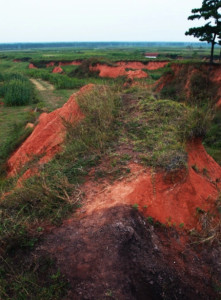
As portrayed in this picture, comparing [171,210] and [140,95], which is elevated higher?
[140,95]

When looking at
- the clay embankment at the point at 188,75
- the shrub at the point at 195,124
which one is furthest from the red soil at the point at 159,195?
the clay embankment at the point at 188,75

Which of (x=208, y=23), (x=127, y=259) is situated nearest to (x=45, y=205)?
(x=127, y=259)

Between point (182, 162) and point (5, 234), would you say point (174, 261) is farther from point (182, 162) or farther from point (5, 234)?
point (5, 234)

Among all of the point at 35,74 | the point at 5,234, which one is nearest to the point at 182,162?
the point at 5,234

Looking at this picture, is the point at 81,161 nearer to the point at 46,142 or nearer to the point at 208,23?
the point at 46,142

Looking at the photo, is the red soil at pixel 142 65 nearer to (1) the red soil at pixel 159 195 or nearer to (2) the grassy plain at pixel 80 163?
(2) the grassy plain at pixel 80 163

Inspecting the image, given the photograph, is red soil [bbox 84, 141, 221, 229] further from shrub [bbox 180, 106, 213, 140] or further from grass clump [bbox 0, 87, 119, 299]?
shrub [bbox 180, 106, 213, 140]
